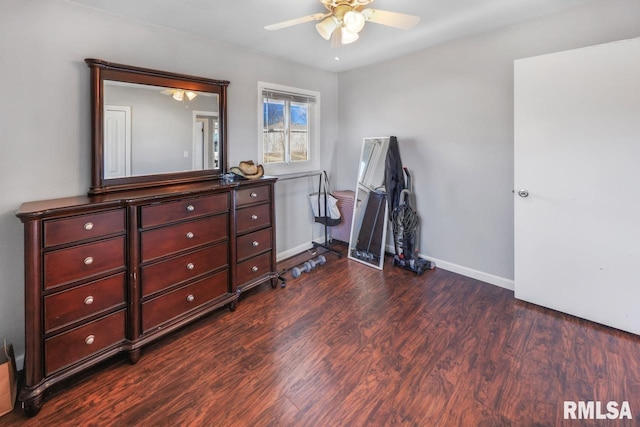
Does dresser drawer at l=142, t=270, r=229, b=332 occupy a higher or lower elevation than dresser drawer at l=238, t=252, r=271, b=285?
lower

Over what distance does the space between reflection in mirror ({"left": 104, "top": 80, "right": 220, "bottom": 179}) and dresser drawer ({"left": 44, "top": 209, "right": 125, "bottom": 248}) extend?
1.87ft

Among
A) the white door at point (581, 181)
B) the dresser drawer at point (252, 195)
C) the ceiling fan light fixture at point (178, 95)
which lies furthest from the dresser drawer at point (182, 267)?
the white door at point (581, 181)

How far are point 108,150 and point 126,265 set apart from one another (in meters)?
0.90

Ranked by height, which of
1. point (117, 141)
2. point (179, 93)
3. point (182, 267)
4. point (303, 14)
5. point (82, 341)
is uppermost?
point (303, 14)

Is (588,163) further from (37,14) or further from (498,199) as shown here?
(37,14)

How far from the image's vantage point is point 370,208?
12.6ft

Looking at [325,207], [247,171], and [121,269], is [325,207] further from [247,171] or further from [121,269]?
[121,269]

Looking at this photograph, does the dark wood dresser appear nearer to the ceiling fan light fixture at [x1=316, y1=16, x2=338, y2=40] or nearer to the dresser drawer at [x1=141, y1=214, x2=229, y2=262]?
the dresser drawer at [x1=141, y1=214, x2=229, y2=262]

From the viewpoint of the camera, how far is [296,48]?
327cm

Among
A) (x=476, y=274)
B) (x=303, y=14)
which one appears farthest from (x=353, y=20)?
(x=476, y=274)

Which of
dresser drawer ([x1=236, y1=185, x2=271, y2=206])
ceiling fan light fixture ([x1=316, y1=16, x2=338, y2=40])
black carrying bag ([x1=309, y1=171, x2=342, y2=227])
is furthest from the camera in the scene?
black carrying bag ([x1=309, y1=171, x2=342, y2=227])

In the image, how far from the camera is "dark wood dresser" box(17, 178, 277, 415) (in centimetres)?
167

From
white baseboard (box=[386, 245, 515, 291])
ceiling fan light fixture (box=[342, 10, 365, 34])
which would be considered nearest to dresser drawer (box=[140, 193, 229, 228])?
ceiling fan light fixture (box=[342, 10, 365, 34])

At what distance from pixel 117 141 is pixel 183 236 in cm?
87
